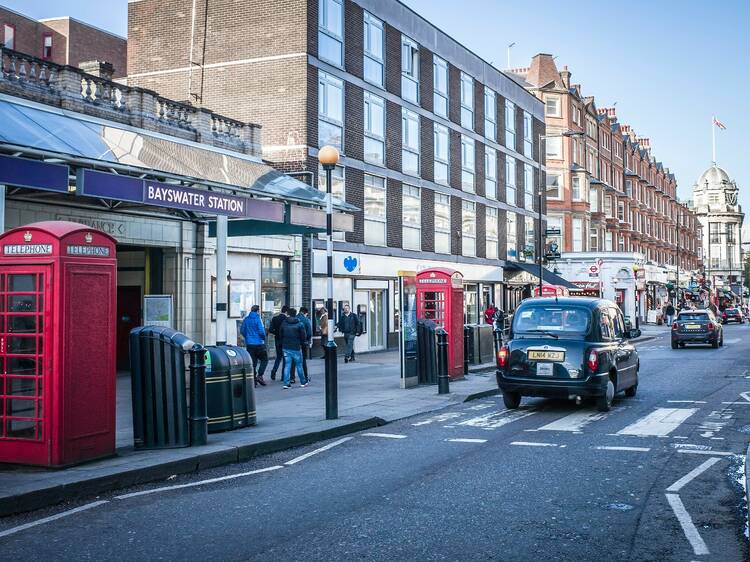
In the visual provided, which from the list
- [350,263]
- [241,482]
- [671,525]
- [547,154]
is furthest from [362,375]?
[547,154]

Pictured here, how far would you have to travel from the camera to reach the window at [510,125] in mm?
42031

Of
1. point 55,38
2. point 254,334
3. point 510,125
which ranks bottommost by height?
point 254,334

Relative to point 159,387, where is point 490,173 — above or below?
above

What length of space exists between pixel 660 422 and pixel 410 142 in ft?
71.6

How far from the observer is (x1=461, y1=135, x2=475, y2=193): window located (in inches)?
1444

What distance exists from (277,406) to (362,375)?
626 centimetres

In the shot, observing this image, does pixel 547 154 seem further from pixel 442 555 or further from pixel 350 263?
pixel 442 555

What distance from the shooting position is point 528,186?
149 ft

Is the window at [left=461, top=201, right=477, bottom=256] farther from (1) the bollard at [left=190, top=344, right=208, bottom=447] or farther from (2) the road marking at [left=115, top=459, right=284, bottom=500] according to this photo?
(2) the road marking at [left=115, top=459, right=284, bottom=500]

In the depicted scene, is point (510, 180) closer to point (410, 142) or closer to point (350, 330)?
point (410, 142)

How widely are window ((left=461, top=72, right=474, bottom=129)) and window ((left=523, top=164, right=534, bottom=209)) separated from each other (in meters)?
8.06

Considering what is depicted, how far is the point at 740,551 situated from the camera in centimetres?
565

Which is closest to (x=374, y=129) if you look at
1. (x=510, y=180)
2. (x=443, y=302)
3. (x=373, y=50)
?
(x=373, y=50)

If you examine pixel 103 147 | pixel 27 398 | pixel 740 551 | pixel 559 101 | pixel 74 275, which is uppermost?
pixel 559 101
